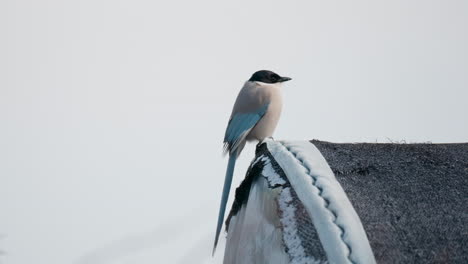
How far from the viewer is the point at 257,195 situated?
185 centimetres

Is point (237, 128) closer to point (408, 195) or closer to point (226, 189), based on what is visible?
point (226, 189)

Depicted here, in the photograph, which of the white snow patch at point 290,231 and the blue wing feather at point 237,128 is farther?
the blue wing feather at point 237,128

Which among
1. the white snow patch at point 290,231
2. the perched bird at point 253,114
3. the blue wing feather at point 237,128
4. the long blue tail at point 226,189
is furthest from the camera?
the perched bird at point 253,114

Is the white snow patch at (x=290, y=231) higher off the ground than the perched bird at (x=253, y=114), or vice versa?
the white snow patch at (x=290, y=231)

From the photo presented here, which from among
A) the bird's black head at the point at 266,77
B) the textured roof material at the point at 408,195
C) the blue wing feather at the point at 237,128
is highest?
the textured roof material at the point at 408,195

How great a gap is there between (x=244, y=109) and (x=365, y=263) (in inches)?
132

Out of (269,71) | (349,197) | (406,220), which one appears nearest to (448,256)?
(406,220)

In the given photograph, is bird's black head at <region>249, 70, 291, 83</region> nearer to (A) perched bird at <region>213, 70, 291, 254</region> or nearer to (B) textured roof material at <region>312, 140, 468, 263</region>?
(A) perched bird at <region>213, 70, 291, 254</region>

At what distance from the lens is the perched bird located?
4555 millimetres

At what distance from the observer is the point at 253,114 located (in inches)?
187

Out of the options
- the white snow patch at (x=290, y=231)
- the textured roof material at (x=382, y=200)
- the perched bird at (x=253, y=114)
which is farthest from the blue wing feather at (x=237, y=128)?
the white snow patch at (x=290, y=231)

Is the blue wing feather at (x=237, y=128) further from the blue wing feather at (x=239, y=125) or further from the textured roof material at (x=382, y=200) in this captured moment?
the textured roof material at (x=382, y=200)

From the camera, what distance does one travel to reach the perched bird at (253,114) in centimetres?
455

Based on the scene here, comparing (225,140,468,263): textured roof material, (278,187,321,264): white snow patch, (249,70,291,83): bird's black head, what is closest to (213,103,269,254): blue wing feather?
(249,70,291,83): bird's black head
